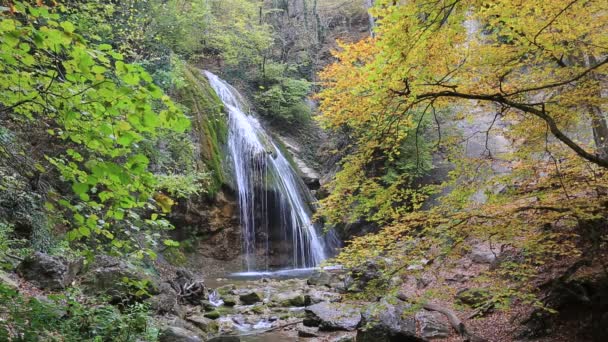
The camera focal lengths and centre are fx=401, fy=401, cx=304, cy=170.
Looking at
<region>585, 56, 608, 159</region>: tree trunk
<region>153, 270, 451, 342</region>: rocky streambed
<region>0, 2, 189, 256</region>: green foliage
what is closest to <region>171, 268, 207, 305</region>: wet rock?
<region>153, 270, 451, 342</region>: rocky streambed

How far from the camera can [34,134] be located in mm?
7820

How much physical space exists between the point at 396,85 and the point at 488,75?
4.22 feet

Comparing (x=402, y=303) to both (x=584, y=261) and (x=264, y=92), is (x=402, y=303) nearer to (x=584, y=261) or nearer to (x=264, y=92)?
(x=584, y=261)

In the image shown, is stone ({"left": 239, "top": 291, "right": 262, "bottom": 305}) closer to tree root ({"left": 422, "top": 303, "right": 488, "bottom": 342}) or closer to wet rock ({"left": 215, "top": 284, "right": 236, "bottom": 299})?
wet rock ({"left": 215, "top": 284, "right": 236, "bottom": 299})

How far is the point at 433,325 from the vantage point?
6.47m

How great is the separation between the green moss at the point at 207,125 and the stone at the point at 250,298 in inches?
189

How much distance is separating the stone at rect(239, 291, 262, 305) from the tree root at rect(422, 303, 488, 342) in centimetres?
406

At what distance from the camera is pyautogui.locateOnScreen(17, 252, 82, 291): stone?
5648 mm

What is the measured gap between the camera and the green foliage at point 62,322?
328cm

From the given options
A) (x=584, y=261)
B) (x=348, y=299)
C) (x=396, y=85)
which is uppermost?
(x=396, y=85)

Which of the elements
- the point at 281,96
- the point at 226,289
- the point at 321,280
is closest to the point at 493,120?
the point at 321,280

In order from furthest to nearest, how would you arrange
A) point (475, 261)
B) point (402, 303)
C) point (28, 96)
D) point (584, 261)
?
point (475, 261), point (402, 303), point (584, 261), point (28, 96)

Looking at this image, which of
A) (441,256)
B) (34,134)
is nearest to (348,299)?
(441,256)

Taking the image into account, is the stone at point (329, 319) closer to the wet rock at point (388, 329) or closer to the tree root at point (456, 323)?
the wet rock at point (388, 329)
